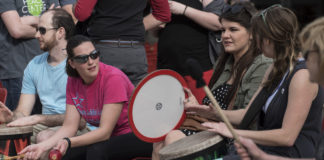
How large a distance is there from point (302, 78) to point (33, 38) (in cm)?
270

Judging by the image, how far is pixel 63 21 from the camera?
4.23 meters

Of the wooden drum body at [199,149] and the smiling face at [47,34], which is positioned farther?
the smiling face at [47,34]

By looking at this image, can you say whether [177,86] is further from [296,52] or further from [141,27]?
[141,27]

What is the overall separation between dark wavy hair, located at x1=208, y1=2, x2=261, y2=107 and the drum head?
455 mm

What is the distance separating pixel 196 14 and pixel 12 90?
1709mm

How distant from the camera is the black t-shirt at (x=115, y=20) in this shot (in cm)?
400

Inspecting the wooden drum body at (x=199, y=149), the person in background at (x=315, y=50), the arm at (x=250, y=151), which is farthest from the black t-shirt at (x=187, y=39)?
the person in background at (x=315, y=50)

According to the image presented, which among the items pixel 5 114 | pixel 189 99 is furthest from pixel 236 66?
pixel 5 114

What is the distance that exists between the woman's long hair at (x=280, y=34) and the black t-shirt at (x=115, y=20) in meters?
1.41

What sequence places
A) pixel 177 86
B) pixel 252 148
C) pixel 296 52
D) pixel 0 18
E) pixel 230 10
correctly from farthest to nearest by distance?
pixel 0 18
pixel 230 10
pixel 177 86
pixel 296 52
pixel 252 148

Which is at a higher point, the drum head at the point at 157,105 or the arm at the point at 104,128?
the drum head at the point at 157,105

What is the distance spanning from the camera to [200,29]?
4.36 m

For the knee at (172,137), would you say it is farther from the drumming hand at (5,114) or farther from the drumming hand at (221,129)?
the drumming hand at (5,114)

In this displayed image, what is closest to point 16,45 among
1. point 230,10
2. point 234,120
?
point 230,10
